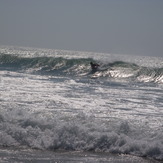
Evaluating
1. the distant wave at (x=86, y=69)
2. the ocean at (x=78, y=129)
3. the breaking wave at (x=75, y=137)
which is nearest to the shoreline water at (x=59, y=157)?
the ocean at (x=78, y=129)

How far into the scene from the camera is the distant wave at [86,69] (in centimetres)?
3316

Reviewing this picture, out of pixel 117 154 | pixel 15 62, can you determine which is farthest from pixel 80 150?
pixel 15 62

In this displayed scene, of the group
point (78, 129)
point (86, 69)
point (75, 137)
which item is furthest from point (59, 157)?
point (86, 69)

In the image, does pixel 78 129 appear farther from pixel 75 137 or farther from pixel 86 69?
pixel 86 69

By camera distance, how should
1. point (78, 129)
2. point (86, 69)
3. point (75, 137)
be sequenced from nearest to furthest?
point (75, 137) → point (78, 129) → point (86, 69)

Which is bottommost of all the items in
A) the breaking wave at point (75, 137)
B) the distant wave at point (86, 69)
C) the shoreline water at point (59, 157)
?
the shoreline water at point (59, 157)

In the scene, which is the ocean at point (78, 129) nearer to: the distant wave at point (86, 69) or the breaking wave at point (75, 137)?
the breaking wave at point (75, 137)

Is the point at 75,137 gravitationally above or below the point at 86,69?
below

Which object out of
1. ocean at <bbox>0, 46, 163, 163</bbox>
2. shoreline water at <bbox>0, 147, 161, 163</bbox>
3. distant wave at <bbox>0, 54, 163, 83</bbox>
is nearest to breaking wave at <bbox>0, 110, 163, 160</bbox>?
ocean at <bbox>0, 46, 163, 163</bbox>

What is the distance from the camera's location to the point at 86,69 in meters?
37.5

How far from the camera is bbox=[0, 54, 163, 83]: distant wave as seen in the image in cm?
3316

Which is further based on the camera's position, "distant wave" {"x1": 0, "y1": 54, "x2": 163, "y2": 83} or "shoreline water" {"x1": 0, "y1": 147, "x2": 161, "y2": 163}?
"distant wave" {"x1": 0, "y1": 54, "x2": 163, "y2": 83}

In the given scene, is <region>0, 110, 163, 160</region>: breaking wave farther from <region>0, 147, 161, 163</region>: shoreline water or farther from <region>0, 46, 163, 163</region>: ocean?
<region>0, 147, 161, 163</region>: shoreline water

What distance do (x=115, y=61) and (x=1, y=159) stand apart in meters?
34.9
